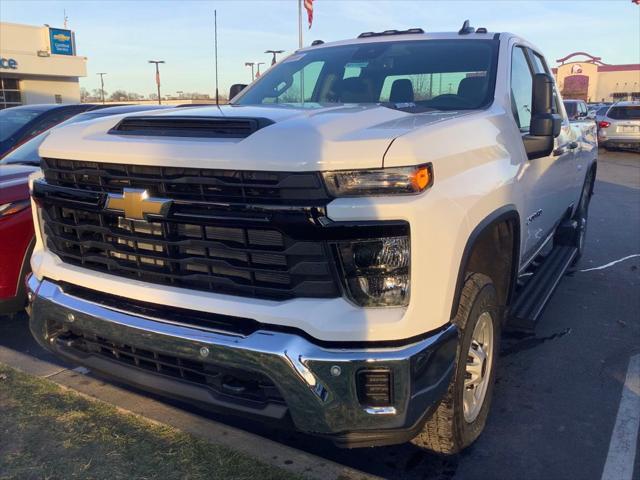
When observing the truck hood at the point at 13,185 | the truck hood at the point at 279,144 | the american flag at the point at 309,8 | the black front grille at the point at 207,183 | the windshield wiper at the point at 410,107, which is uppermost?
the american flag at the point at 309,8

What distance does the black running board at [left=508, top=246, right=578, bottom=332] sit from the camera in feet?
12.1

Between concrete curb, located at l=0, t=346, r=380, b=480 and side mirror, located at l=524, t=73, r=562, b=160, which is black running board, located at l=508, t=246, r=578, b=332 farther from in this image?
concrete curb, located at l=0, t=346, r=380, b=480

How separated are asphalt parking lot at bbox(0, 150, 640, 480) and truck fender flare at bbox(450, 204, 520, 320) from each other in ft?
2.30

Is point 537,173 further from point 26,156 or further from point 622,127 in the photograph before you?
point 622,127

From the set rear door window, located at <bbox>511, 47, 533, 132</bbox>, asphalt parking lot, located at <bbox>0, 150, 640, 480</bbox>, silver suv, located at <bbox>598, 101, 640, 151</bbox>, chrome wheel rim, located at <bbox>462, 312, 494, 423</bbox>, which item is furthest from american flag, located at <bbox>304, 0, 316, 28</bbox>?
chrome wheel rim, located at <bbox>462, 312, 494, 423</bbox>

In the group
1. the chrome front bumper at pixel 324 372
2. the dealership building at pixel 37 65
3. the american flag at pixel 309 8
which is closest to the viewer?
the chrome front bumper at pixel 324 372

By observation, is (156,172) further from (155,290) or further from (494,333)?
(494,333)

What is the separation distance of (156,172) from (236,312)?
2.25ft

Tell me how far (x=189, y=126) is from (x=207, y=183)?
407mm

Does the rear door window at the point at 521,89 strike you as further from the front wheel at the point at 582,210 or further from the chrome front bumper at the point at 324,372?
the front wheel at the point at 582,210

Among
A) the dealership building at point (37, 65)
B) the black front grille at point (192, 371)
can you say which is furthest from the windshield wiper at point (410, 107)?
the dealership building at point (37, 65)

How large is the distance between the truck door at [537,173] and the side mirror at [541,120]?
12 cm

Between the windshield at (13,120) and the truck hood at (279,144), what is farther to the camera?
the windshield at (13,120)

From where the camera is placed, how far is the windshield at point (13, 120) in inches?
278
